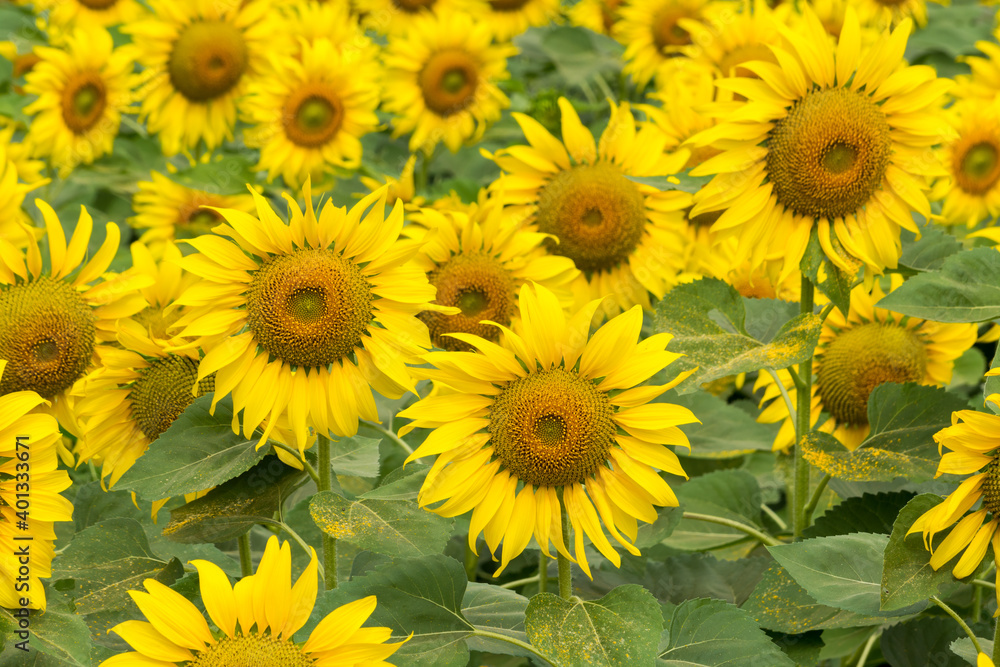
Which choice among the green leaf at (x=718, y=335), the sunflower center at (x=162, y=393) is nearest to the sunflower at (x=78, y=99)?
the sunflower center at (x=162, y=393)

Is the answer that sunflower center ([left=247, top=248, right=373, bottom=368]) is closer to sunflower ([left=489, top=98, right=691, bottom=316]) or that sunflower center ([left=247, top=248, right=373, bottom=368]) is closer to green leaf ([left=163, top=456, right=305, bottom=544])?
green leaf ([left=163, top=456, right=305, bottom=544])

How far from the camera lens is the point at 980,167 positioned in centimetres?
315

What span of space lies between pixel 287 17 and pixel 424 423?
9.21 feet

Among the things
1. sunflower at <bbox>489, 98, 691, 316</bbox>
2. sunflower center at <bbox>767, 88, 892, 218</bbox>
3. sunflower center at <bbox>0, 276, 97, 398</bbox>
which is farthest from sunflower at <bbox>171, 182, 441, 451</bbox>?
sunflower at <bbox>489, 98, 691, 316</bbox>

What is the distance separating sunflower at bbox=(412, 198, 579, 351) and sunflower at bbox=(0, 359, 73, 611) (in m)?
0.91

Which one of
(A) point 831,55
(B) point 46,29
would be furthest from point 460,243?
(B) point 46,29

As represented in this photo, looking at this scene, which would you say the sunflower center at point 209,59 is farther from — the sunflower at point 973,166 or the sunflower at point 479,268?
the sunflower at point 973,166

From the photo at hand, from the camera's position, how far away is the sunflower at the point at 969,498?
1476 mm

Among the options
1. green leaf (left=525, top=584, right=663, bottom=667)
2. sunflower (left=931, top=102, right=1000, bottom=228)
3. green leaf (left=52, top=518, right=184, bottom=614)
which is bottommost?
green leaf (left=52, top=518, right=184, bottom=614)

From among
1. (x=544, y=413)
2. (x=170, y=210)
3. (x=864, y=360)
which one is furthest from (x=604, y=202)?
(x=170, y=210)

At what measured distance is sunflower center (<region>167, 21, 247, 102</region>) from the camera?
3.67m

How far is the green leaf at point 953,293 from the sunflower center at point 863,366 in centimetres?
51

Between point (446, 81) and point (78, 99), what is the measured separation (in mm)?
1360

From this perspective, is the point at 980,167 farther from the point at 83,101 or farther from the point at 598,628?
the point at 83,101
